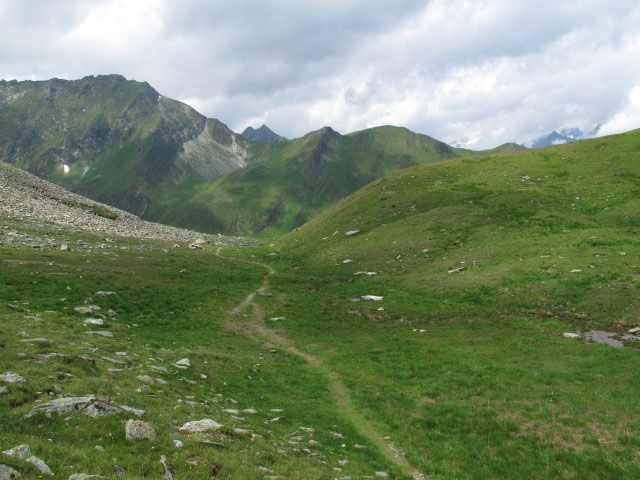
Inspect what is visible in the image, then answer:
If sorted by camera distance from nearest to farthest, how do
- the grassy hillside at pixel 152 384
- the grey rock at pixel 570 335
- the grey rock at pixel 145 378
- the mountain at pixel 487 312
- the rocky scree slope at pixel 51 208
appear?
the grassy hillside at pixel 152 384 < the mountain at pixel 487 312 < the grey rock at pixel 145 378 < the grey rock at pixel 570 335 < the rocky scree slope at pixel 51 208

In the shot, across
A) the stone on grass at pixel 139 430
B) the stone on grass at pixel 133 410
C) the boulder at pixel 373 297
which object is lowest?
the stone on grass at pixel 133 410

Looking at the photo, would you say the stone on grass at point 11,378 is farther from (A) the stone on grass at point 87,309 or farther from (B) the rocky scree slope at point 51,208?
(B) the rocky scree slope at point 51,208

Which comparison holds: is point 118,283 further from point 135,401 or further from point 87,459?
point 87,459

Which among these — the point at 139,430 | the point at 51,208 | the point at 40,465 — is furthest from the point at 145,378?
the point at 51,208

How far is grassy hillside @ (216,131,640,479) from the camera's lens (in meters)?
14.6

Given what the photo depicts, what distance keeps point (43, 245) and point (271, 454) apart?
4882 centimetres

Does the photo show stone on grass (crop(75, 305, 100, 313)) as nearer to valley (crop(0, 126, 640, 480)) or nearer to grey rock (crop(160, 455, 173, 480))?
valley (crop(0, 126, 640, 480))

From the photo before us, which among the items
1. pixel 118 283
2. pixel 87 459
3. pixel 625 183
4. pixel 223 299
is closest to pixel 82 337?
pixel 87 459

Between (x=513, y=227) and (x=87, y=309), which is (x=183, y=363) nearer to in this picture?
(x=87, y=309)

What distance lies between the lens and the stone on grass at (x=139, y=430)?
1012 cm

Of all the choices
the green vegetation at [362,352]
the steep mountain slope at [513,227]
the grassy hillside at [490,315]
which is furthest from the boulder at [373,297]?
the steep mountain slope at [513,227]

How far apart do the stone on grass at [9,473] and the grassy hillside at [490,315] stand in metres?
13.1

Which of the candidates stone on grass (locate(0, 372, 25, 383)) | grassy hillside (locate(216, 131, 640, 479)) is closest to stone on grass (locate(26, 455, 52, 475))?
stone on grass (locate(0, 372, 25, 383))

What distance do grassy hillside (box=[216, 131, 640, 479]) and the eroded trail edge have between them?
435 mm
